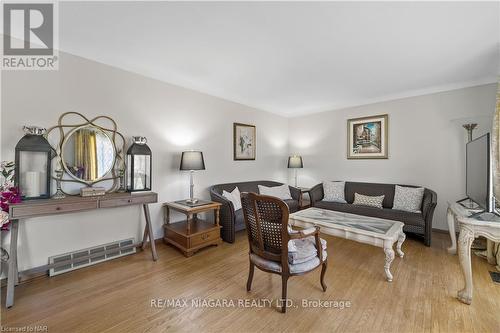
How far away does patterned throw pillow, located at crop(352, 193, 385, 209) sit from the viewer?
3.88m

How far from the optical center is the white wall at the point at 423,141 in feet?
11.6

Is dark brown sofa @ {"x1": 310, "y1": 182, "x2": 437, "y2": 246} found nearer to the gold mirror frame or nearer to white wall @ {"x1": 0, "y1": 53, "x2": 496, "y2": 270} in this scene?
white wall @ {"x1": 0, "y1": 53, "x2": 496, "y2": 270}

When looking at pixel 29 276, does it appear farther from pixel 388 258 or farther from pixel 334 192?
pixel 334 192

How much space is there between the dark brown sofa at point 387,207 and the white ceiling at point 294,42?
1857 millimetres

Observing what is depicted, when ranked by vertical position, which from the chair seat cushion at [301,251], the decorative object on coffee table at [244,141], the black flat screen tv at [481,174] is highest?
the decorative object on coffee table at [244,141]

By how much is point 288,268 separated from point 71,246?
258 cm

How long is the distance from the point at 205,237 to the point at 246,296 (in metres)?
1.22

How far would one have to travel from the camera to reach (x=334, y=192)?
4414mm

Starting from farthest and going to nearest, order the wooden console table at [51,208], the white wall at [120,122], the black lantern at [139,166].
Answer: the black lantern at [139,166], the white wall at [120,122], the wooden console table at [51,208]

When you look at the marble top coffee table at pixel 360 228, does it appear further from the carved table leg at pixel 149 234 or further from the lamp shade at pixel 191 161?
the carved table leg at pixel 149 234

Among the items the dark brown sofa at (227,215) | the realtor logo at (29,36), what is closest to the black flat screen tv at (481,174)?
the dark brown sofa at (227,215)

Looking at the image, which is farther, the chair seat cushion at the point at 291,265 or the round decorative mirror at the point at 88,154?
the round decorative mirror at the point at 88,154

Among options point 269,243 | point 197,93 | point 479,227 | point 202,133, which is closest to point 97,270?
point 269,243

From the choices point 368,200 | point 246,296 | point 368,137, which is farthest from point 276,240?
point 368,137
